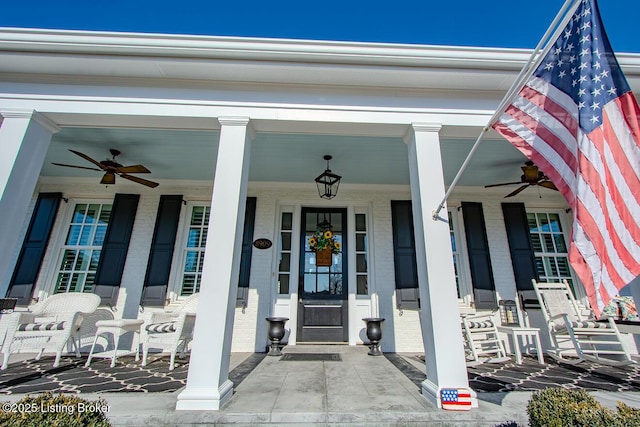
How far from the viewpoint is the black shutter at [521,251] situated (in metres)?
5.00

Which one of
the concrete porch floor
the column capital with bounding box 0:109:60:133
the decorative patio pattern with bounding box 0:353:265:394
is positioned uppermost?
the column capital with bounding box 0:109:60:133

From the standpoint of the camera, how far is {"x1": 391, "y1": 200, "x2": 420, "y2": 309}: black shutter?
16.1ft

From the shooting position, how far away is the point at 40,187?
17.4 feet

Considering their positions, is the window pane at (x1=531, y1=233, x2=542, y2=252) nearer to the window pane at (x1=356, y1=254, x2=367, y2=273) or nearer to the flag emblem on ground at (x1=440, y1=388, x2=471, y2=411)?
the window pane at (x1=356, y1=254, x2=367, y2=273)

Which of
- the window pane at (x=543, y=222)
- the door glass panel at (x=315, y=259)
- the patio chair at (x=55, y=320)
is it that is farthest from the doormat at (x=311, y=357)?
the window pane at (x=543, y=222)

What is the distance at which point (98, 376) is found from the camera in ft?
10.3

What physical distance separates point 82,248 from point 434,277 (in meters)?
5.90

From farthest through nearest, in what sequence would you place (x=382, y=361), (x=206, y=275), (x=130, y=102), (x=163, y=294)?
(x=163, y=294) < (x=382, y=361) < (x=130, y=102) < (x=206, y=275)

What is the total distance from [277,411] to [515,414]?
1.76 meters

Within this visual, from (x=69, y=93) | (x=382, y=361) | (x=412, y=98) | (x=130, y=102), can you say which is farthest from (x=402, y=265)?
(x=69, y=93)

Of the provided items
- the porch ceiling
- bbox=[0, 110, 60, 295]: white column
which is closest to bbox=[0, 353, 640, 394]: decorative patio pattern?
bbox=[0, 110, 60, 295]: white column

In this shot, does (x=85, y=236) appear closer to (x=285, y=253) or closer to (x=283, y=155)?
(x=285, y=253)

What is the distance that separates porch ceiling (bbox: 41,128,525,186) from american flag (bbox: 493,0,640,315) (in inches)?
89.2

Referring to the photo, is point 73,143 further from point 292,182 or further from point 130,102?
point 292,182
